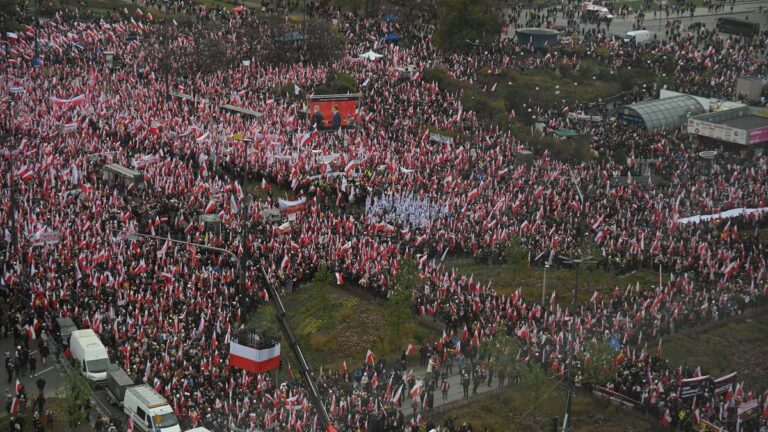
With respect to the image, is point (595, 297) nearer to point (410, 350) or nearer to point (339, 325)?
point (410, 350)

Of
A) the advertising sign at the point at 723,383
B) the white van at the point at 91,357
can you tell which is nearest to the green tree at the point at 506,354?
the advertising sign at the point at 723,383

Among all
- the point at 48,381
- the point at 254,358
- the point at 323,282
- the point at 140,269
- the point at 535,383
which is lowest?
the point at 48,381

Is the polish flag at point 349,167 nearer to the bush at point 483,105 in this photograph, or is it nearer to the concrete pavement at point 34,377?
the bush at point 483,105

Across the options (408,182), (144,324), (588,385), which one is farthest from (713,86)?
(144,324)

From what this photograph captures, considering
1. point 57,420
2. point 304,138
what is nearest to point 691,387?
point 57,420

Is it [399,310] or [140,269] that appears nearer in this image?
[399,310]

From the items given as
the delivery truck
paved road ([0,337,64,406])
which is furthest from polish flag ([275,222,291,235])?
the delivery truck

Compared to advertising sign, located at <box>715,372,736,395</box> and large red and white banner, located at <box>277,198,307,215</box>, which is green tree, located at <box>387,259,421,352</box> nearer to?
large red and white banner, located at <box>277,198,307,215</box>
